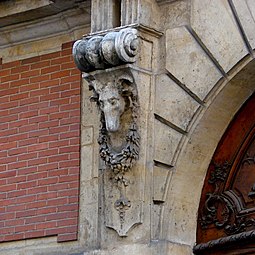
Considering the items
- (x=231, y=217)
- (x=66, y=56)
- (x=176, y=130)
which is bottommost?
(x=231, y=217)

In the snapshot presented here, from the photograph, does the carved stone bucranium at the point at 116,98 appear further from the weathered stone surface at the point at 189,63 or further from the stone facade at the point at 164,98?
the weathered stone surface at the point at 189,63

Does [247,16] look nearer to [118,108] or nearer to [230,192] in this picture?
[118,108]

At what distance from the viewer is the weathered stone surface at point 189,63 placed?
8977 millimetres

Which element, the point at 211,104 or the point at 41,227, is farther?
the point at 41,227

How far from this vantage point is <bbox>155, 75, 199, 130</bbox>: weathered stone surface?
900cm

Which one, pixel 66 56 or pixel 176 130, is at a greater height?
pixel 66 56

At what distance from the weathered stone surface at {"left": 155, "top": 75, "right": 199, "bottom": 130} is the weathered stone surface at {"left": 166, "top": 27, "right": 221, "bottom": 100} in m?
0.07

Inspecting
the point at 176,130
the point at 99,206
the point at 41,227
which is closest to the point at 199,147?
the point at 176,130

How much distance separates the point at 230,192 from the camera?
915cm

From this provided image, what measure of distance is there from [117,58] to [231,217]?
137 centimetres

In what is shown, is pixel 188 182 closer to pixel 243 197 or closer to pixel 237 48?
pixel 243 197

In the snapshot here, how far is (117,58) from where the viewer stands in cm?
884

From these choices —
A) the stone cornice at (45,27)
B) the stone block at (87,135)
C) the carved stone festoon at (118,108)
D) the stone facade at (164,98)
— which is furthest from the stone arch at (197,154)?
the stone cornice at (45,27)

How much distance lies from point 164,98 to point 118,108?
35 cm
